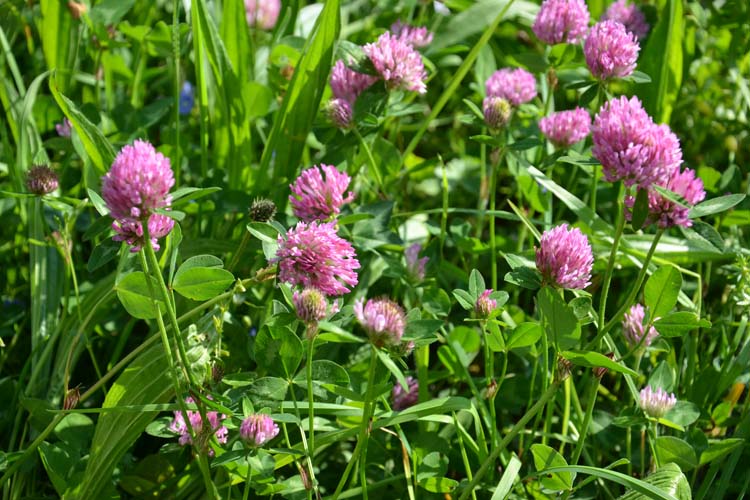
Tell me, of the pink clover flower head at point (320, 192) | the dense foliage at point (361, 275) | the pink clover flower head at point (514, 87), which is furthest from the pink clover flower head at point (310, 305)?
the pink clover flower head at point (514, 87)

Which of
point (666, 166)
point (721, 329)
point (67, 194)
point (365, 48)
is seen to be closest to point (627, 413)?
point (721, 329)

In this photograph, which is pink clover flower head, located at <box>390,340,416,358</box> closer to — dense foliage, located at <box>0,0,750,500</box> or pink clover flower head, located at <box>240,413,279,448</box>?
dense foliage, located at <box>0,0,750,500</box>

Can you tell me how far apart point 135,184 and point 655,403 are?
0.76 metres

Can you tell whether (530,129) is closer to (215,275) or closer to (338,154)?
(338,154)

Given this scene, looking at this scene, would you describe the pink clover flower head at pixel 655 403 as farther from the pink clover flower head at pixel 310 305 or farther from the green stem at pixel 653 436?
the pink clover flower head at pixel 310 305

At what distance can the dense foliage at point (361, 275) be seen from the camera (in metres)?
1.07

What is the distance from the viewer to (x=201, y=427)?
1105mm

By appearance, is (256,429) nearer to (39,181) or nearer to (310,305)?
(310,305)

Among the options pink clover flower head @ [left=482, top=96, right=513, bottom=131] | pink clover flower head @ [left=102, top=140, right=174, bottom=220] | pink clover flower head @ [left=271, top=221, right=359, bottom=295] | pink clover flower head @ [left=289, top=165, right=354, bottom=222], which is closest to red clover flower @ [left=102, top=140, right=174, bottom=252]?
pink clover flower head @ [left=102, top=140, right=174, bottom=220]

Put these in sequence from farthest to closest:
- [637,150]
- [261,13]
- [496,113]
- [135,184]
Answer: [261,13] → [496,113] → [637,150] → [135,184]

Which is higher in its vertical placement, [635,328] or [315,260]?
[315,260]

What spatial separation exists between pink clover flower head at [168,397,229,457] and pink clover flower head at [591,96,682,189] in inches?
21.7

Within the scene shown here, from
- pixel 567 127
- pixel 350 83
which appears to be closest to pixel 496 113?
pixel 567 127

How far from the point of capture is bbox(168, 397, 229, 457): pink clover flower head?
1.08 m
